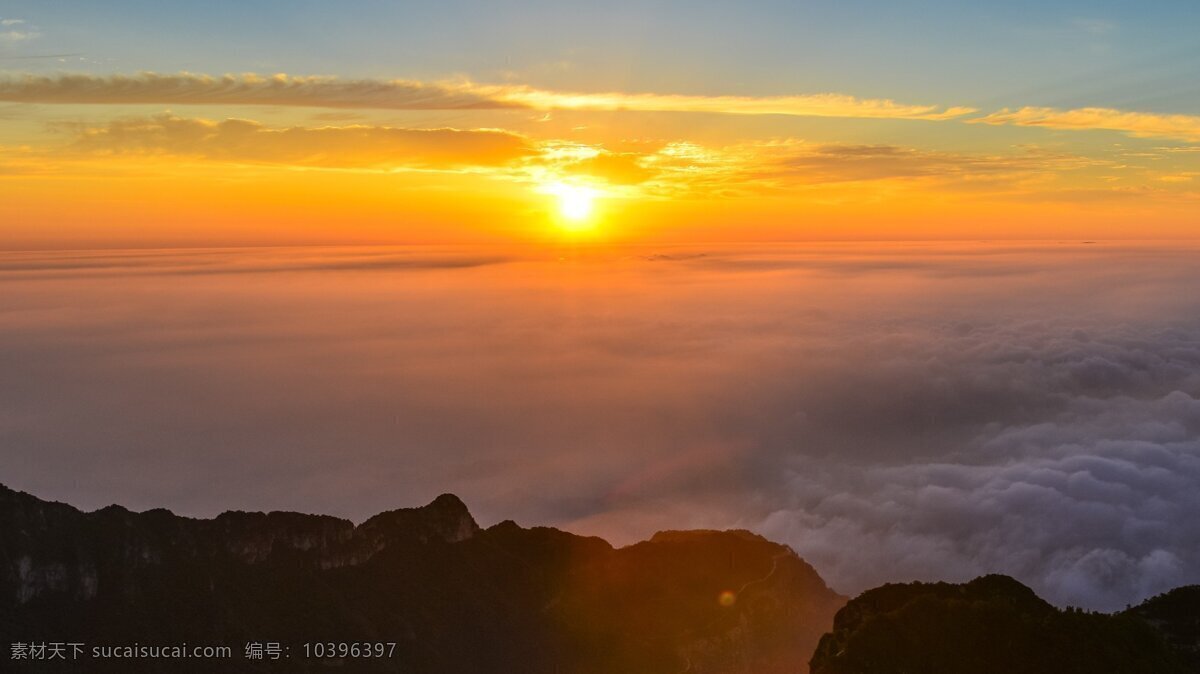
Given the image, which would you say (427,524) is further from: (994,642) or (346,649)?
(994,642)

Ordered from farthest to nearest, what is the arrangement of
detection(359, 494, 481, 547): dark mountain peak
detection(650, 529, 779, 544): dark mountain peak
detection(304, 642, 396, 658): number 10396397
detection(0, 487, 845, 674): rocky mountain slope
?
detection(650, 529, 779, 544): dark mountain peak
detection(359, 494, 481, 547): dark mountain peak
detection(304, 642, 396, 658): number 10396397
detection(0, 487, 845, 674): rocky mountain slope

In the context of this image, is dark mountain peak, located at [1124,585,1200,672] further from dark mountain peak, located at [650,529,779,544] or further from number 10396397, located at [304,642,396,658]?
number 10396397, located at [304,642,396,658]

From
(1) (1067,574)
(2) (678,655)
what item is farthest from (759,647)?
(1) (1067,574)

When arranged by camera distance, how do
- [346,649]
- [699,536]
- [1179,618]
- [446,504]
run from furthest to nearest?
[699,536]
[446,504]
[346,649]
[1179,618]

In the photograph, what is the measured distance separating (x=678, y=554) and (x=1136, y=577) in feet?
256

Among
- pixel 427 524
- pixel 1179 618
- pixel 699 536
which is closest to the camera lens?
pixel 1179 618

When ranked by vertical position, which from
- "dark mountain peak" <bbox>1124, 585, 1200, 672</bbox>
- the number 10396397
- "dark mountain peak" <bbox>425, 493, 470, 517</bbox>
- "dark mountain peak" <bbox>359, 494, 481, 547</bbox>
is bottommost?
A: the number 10396397

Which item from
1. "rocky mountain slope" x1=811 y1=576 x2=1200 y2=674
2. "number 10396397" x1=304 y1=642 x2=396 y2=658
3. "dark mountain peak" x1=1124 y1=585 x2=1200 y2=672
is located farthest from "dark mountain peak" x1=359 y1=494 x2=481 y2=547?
"dark mountain peak" x1=1124 y1=585 x2=1200 y2=672

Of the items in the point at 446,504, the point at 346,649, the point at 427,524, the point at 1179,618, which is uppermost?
the point at 1179,618

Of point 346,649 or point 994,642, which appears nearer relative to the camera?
point 994,642

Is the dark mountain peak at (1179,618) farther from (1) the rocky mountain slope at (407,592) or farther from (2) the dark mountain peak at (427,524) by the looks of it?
(2) the dark mountain peak at (427,524)

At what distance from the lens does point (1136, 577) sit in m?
125

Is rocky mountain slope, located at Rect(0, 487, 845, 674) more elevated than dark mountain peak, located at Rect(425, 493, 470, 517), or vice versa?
dark mountain peak, located at Rect(425, 493, 470, 517)

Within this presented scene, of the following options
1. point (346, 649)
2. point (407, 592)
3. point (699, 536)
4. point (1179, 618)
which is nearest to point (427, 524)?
point (407, 592)
